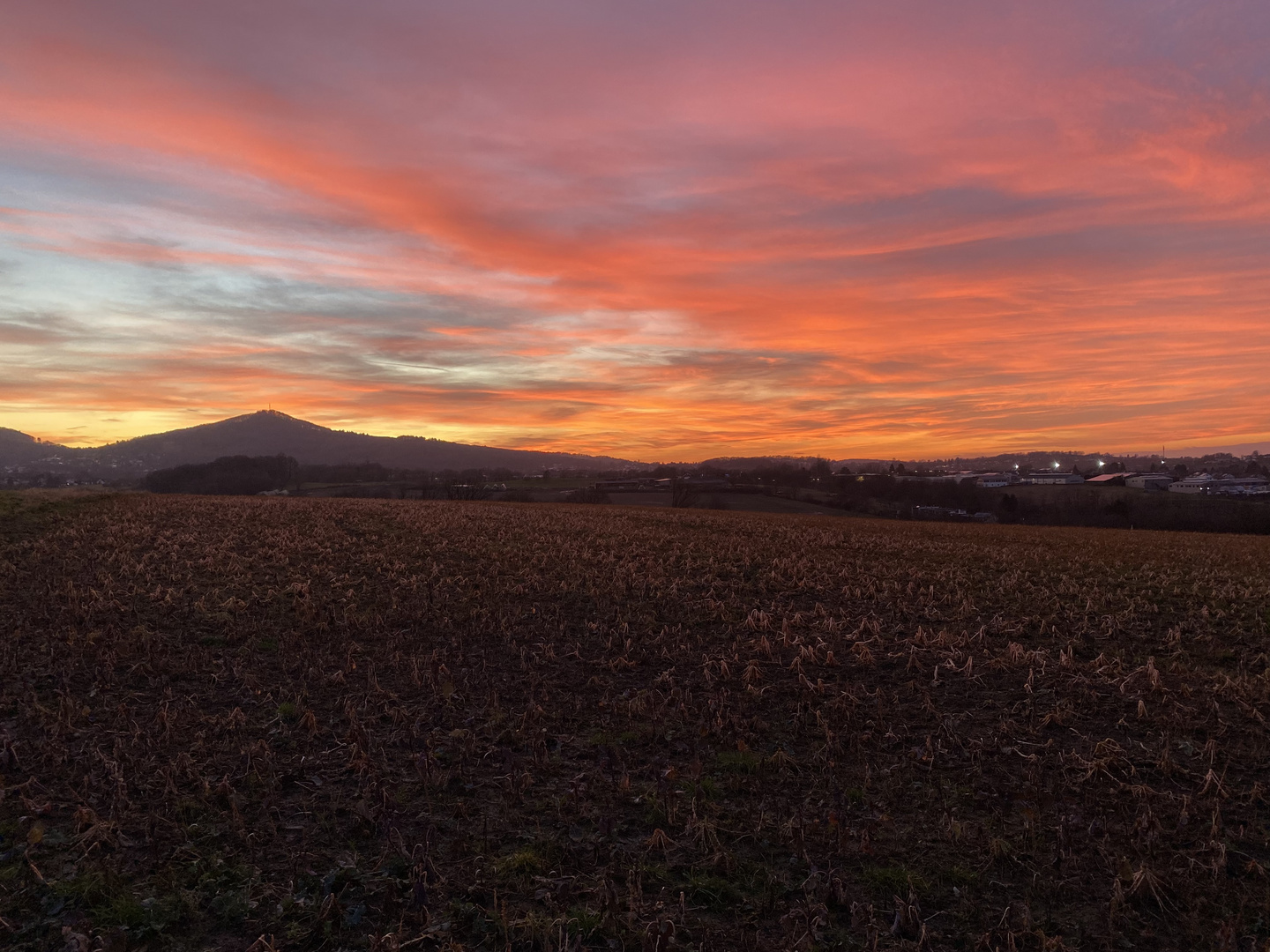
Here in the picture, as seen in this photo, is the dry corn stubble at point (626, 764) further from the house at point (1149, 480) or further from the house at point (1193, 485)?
the house at point (1149, 480)

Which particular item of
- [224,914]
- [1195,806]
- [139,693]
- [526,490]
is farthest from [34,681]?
[526,490]

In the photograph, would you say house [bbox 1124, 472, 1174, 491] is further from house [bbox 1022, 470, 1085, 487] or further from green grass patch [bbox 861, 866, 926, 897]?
green grass patch [bbox 861, 866, 926, 897]

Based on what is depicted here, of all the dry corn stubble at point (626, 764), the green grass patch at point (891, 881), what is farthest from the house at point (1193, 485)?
the green grass patch at point (891, 881)

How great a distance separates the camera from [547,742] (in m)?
10.2

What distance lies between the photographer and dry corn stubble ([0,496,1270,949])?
6355mm

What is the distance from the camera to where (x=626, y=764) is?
9445 millimetres

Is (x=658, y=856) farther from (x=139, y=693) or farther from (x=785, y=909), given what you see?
(x=139, y=693)

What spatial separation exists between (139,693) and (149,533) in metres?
20.0

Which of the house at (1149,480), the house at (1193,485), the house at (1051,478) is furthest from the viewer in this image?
the house at (1051,478)

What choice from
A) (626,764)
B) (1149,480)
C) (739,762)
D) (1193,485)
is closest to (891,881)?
(739,762)

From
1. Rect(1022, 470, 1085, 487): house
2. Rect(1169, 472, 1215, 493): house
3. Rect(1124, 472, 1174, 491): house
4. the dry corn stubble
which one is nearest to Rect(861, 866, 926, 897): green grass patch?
the dry corn stubble

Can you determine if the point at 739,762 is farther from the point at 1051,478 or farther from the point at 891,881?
the point at 1051,478

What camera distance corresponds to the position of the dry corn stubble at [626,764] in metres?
6.36

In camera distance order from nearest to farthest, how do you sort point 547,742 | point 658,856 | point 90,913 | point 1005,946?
point 1005,946 → point 90,913 → point 658,856 → point 547,742
